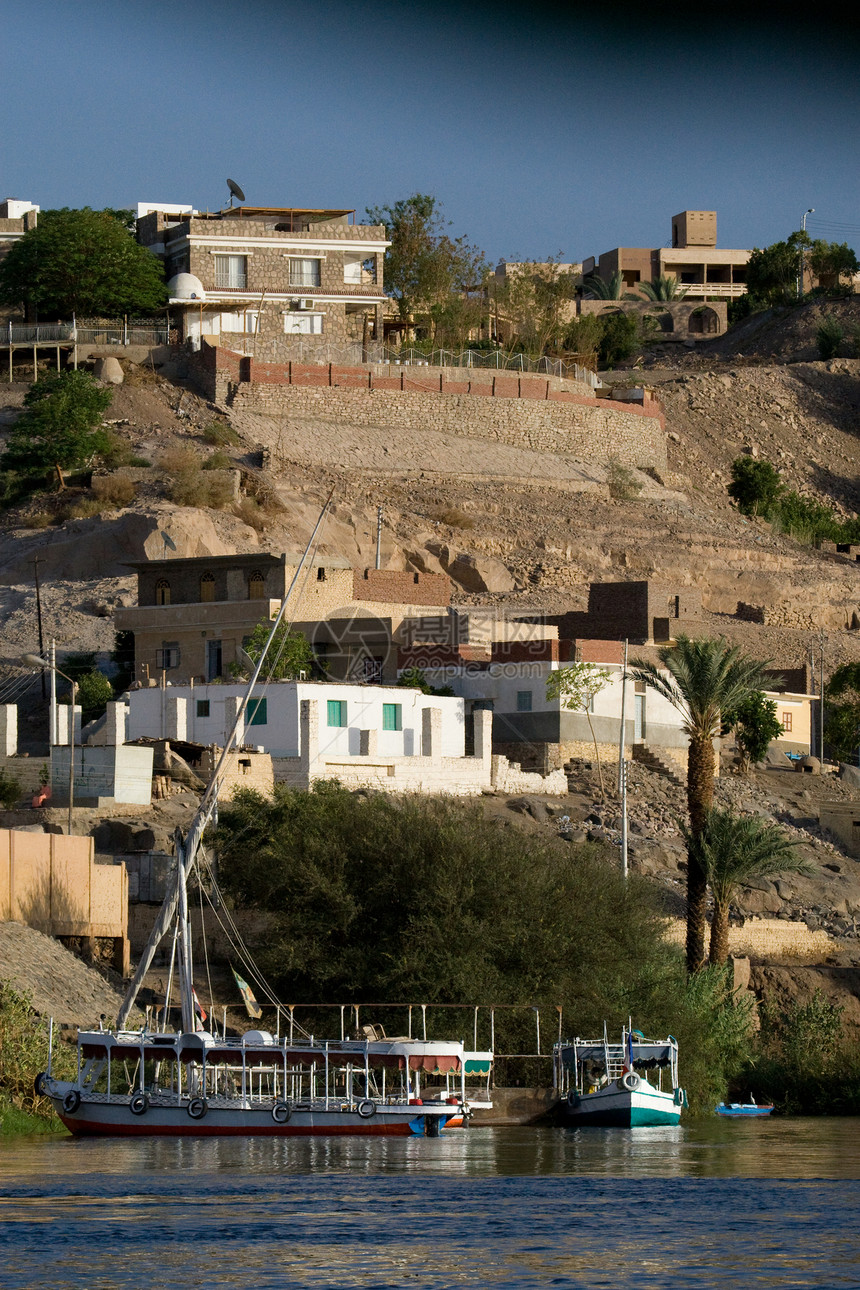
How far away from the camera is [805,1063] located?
127ft

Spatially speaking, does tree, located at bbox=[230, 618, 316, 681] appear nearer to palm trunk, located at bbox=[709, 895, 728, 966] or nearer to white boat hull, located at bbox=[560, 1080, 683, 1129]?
palm trunk, located at bbox=[709, 895, 728, 966]

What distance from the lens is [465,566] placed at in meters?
66.3


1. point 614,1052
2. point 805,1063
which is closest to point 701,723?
point 805,1063

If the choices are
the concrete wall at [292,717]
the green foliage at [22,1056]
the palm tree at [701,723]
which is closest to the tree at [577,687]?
the concrete wall at [292,717]

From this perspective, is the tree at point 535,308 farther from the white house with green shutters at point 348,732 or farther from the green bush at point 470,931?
the green bush at point 470,931

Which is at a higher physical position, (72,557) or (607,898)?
(72,557)

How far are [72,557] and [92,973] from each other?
2951 cm

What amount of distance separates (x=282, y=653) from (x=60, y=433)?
1980 centimetres

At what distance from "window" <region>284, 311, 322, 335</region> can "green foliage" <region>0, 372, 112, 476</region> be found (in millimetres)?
12601

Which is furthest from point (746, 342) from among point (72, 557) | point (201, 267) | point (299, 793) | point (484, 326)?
point (299, 793)

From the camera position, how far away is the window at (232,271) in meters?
80.2

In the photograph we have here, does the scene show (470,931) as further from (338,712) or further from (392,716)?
(392,716)

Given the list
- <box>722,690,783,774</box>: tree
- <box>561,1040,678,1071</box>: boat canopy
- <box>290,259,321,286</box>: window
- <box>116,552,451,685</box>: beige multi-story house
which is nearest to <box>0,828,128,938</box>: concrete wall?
<box>561,1040,678,1071</box>: boat canopy

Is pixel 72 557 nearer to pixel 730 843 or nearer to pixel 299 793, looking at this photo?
pixel 299 793
